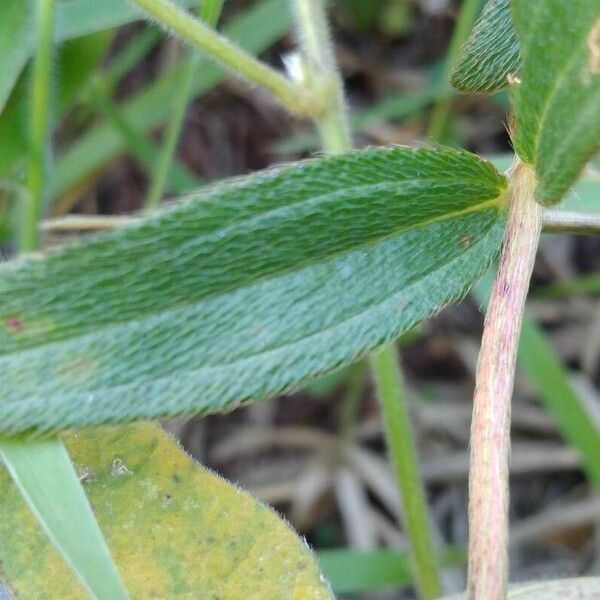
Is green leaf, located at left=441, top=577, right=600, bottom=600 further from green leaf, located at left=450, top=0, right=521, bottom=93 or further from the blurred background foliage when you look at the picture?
the blurred background foliage

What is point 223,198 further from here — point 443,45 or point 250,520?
point 443,45

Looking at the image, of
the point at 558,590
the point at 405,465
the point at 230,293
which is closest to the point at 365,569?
the point at 405,465

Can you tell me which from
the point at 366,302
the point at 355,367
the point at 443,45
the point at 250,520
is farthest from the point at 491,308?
the point at 443,45

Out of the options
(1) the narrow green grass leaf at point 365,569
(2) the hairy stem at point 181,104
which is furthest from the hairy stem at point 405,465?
(2) the hairy stem at point 181,104

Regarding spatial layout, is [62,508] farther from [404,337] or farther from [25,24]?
[404,337]

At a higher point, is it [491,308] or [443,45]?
[443,45]
